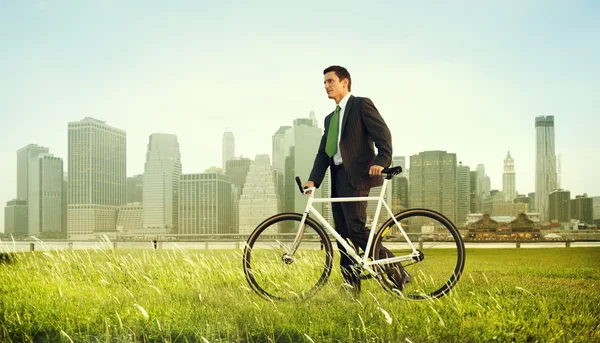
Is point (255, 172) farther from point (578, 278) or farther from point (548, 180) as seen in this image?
point (578, 278)

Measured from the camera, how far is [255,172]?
173m

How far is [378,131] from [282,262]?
66.3 inches

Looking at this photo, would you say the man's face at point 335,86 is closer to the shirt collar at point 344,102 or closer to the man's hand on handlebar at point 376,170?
the shirt collar at point 344,102

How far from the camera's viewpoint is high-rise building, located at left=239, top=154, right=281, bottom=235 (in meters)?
166

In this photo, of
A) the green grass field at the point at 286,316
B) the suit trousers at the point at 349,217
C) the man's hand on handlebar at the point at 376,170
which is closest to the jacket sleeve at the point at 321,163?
the suit trousers at the point at 349,217

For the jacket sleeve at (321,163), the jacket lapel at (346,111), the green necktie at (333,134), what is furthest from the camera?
the jacket sleeve at (321,163)

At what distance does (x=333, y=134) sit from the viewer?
17.9 ft

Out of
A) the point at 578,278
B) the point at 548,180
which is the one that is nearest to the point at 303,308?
the point at 578,278

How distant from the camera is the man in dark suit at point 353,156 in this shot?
17.0ft

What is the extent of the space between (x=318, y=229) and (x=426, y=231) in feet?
3.82

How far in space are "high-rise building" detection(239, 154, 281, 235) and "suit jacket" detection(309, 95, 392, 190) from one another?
156454 millimetres

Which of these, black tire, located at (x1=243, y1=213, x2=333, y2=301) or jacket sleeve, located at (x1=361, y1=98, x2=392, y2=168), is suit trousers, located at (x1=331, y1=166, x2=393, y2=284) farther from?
jacket sleeve, located at (x1=361, y1=98, x2=392, y2=168)

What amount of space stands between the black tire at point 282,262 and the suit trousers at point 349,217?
0.30 metres

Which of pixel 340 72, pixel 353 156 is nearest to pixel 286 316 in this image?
pixel 353 156
